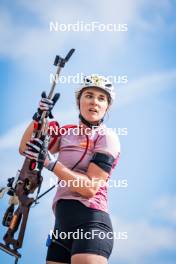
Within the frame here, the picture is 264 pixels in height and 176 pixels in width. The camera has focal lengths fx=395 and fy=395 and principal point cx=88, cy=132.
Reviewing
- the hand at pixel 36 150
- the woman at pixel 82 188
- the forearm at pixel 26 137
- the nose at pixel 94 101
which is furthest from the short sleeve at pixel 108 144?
the forearm at pixel 26 137

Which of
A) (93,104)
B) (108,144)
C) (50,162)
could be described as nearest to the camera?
(50,162)

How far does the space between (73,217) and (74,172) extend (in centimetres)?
54

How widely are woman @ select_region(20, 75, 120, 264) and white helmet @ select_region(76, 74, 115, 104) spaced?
1.02ft

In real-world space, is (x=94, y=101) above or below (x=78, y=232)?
above

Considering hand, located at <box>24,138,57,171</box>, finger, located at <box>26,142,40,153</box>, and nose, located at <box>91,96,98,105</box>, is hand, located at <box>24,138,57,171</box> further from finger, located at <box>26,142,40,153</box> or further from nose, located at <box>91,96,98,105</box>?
nose, located at <box>91,96,98,105</box>

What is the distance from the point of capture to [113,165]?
17.0 feet

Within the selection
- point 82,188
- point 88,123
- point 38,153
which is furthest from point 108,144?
point 38,153

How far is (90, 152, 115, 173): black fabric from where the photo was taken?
16.0 feet

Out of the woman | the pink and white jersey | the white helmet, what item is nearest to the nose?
the woman

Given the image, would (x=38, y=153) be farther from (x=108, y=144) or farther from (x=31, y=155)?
(x=108, y=144)

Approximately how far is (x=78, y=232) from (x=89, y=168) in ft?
2.56

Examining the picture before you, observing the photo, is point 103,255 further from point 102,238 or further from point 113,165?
point 113,165

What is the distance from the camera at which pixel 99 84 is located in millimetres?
5723

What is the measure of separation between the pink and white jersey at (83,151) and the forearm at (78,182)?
0.49 feet
